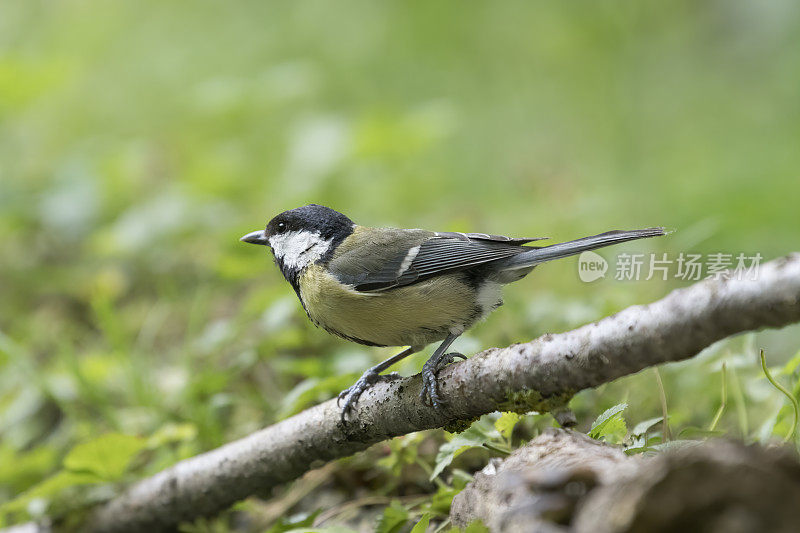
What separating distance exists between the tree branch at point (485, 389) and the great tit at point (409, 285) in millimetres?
137

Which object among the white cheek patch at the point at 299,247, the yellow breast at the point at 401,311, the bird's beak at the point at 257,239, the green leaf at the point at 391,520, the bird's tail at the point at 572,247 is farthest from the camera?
the bird's beak at the point at 257,239

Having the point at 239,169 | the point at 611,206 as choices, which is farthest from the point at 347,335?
the point at 239,169

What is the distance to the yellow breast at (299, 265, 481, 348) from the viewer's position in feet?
7.09

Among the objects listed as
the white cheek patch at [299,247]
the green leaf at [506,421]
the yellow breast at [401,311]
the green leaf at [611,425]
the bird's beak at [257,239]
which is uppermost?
the bird's beak at [257,239]

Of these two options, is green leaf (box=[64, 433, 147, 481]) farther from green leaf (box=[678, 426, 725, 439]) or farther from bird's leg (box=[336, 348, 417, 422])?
green leaf (box=[678, 426, 725, 439])

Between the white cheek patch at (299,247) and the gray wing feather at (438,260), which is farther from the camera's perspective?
the white cheek patch at (299,247)

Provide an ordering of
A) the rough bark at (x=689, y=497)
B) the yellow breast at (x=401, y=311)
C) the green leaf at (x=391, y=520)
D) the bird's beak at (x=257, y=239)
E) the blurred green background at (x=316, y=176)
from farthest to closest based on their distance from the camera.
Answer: the blurred green background at (x=316, y=176)
the bird's beak at (x=257, y=239)
the yellow breast at (x=401, y=311)
the green leaf at (x=391, y=520)
the rough bark at (x=689, y=497)

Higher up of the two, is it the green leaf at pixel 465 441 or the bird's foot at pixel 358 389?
the bird's foot at pixel 358 389

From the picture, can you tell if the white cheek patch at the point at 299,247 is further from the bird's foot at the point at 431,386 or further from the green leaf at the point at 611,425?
the green leaf at the point at 611,425

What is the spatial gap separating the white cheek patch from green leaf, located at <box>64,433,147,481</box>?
0.79 m

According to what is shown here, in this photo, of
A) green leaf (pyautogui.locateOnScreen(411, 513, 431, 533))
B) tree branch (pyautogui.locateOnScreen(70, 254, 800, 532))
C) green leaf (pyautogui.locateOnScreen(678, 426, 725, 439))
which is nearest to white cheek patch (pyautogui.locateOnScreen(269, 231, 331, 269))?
tree branch (pyautogui.locateOnScreen(70, 254, 800, 532))

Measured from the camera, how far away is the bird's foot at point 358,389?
2033 millimetres

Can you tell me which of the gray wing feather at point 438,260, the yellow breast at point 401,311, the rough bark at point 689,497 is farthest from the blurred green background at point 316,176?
the rough bark at point 689,497

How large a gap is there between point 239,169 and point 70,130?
8.49ft
